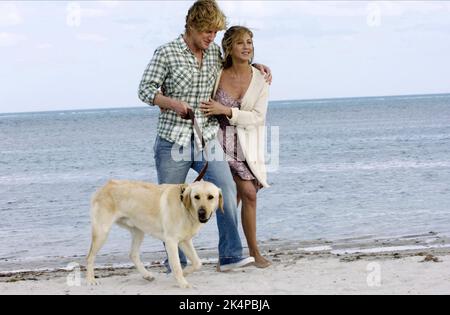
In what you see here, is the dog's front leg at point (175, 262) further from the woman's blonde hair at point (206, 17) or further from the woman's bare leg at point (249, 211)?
the woman's blonde hair at point (206, 17)

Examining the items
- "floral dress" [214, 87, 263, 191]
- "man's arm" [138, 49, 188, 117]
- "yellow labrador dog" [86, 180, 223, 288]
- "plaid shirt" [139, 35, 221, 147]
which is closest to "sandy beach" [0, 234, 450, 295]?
"yellow labrador dog" [86, 180, 223, 288]

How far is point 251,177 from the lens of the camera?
6887 mm

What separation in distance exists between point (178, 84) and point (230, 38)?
635 mm

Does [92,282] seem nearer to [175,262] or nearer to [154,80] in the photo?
[175,262]

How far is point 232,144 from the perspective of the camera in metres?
6.83

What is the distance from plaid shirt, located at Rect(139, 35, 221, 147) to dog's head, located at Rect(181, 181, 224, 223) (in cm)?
61

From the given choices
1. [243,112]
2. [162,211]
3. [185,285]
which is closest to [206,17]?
[243,112]

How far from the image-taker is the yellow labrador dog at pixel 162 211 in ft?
19.5

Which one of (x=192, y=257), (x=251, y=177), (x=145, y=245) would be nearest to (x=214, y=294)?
(x=192, y=257)

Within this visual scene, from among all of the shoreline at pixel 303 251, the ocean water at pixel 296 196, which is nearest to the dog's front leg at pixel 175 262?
the shoreline at pixel 303 251

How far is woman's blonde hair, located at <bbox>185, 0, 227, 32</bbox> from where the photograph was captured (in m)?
6.21

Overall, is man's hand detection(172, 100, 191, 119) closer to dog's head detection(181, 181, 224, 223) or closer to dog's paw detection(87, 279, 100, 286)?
dog's head detection(181, 181, 224, 223)
